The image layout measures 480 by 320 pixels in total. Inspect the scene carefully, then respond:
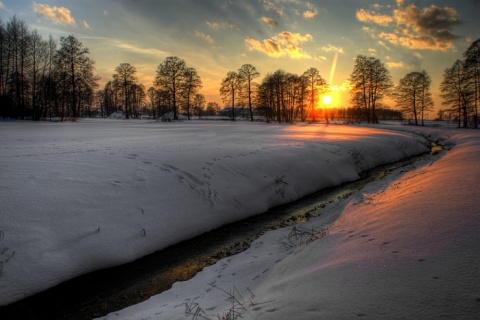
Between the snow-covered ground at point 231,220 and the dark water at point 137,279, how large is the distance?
194 mm

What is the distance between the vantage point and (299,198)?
28.7 ft

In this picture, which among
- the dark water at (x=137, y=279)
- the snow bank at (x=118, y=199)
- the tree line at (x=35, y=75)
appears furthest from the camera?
the tree line at (x=35, y=75)

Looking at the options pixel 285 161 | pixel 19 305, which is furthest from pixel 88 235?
pixel 285 161

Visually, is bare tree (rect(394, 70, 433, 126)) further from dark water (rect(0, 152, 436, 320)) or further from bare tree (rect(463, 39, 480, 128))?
dark water (rect(0, 152, 436, 320))

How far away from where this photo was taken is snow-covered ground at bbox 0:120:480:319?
7.45 ft

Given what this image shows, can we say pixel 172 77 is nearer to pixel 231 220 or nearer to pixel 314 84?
pixel 314 84

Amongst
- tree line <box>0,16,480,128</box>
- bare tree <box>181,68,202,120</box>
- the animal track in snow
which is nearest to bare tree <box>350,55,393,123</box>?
tree line <box>0,16,480,128</box>

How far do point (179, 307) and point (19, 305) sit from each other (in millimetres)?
2466

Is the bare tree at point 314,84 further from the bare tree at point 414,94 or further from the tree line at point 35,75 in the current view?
the tree line at point 35,75

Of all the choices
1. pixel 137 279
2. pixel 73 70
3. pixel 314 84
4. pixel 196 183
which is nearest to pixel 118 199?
pixel 137 279

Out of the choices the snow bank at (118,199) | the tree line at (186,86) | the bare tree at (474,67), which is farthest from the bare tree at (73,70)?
the bare tree at (474,67)

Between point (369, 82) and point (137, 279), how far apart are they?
170 feet

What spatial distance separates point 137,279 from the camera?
14.7 ft

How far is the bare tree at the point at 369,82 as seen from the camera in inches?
1805
